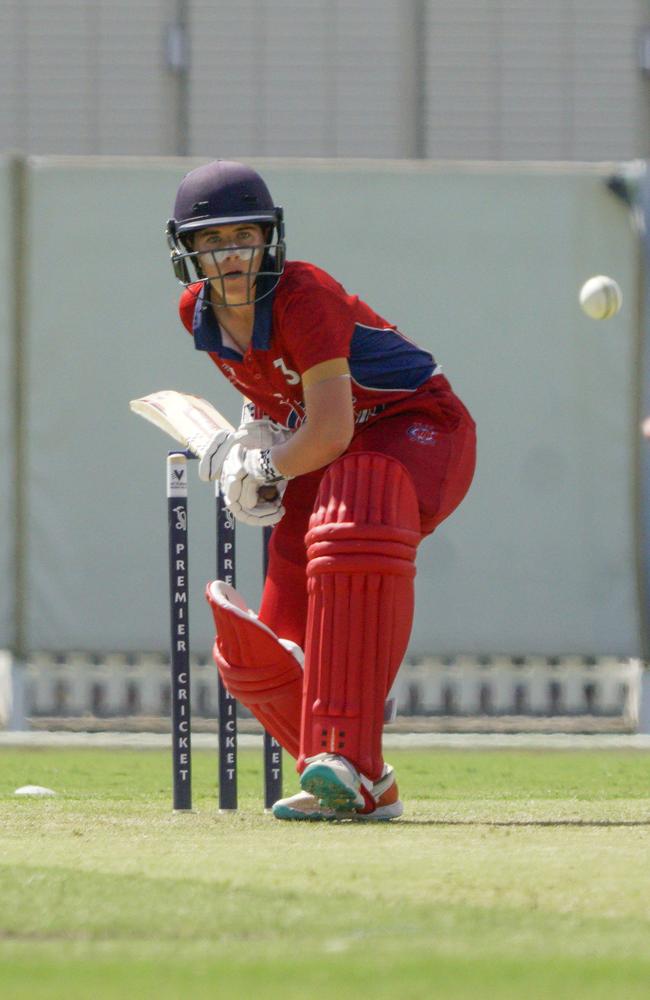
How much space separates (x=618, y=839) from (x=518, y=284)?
5585mm

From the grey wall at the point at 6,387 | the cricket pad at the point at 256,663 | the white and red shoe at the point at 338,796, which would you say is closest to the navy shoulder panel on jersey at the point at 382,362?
the cricket pad at the point at 256,663

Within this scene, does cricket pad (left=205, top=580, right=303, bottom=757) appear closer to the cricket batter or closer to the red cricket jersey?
the cricket batter

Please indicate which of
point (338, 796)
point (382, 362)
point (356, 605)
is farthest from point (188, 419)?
point (338, 796)

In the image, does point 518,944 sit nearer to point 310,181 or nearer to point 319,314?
point 319,314

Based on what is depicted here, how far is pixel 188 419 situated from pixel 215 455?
265 millimetres

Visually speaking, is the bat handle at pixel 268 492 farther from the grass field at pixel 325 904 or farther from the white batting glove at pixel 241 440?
the grass field at pixel 325 904

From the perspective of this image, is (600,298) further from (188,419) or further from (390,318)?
(188,419)

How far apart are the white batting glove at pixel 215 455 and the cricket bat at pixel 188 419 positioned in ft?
0.09

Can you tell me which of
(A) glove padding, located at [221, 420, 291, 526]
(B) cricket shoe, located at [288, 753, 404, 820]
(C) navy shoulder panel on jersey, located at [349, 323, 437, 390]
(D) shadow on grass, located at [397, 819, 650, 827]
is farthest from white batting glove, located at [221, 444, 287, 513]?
(D) shadow on grass, located at [397, 819, 650, 827]

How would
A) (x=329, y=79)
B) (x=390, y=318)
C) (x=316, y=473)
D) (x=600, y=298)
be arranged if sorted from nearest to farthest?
(x=316, y=473) → (x=600, y=298) → (x=390, y=318) → (x=329, y=79)

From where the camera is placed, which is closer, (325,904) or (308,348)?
(325,904)

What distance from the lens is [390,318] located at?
873 centimetres

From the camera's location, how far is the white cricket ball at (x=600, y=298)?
8508 mm

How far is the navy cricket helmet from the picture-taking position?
396 cm
